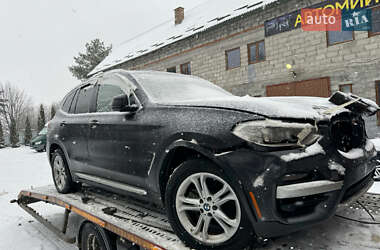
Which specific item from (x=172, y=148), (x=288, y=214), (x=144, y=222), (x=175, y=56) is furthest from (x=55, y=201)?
(x=175, y=56)

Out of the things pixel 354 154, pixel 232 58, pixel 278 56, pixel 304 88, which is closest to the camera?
pixel 354 154

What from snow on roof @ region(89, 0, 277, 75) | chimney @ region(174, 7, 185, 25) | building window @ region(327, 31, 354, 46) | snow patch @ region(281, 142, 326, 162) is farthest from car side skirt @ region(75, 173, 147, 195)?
chimney @ region(174, 7, 185, 25)

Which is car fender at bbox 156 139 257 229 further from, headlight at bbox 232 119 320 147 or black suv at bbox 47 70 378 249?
headlight at bbox 232 119 320 147

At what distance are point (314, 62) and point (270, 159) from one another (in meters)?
10.7

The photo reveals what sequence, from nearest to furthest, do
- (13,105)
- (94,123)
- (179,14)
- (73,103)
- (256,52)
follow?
(94,123)
(73,103)
(256,52)
(179,14)
(13,105)

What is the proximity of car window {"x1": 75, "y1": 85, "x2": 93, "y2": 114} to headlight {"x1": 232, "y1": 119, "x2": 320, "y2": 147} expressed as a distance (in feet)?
8.24

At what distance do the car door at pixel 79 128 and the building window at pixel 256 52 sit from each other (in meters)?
10.4

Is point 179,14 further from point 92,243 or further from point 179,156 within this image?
point 179,156

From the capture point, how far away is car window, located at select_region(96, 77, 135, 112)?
282 centimetres

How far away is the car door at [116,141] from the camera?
2475 millimetres

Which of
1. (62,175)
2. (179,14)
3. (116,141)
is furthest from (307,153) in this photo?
(179,14)

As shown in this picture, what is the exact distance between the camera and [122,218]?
8.84ft

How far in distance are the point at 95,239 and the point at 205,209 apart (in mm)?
1672

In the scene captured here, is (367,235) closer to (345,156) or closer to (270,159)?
(345,156)
